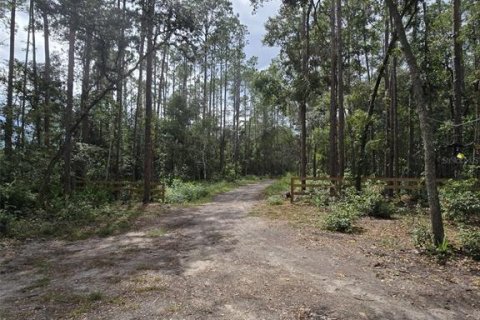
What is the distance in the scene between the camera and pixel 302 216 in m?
12.5

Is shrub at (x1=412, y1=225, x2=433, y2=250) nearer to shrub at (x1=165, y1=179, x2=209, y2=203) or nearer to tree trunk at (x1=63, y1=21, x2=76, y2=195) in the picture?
shrub at (x1=165, y1=179, x2=209, y2=203)

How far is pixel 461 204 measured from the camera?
11.3 m

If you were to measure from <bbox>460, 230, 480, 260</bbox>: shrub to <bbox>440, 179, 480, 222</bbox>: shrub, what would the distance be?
12.0 ft

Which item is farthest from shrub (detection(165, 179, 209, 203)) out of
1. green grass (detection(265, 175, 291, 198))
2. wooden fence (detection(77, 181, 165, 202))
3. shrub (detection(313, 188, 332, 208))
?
shrub (detection(313, 188, 332, 208))

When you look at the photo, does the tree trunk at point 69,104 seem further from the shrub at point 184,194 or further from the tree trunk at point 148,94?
the shrub at point 184,194

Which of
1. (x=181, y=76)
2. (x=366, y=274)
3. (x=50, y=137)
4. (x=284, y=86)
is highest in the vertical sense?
(x=181, y=76)

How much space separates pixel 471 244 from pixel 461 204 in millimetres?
4393

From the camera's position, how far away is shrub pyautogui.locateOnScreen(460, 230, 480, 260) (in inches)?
289

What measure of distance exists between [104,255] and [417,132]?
33790 millimetres

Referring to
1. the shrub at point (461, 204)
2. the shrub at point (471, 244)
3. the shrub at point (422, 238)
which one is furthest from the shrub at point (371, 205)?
the shrub at point (471, 244)

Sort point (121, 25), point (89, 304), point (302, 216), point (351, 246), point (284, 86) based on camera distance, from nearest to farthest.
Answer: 1. point (89, 304)
2. point (351, 246)
3. point (302, 216)
4. point (121, 25)
5. point (284, 86)

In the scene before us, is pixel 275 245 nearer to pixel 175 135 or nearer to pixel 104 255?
pixel 104 255

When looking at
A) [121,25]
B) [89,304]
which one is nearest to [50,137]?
[121,25]

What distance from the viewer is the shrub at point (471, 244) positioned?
7338 mm
